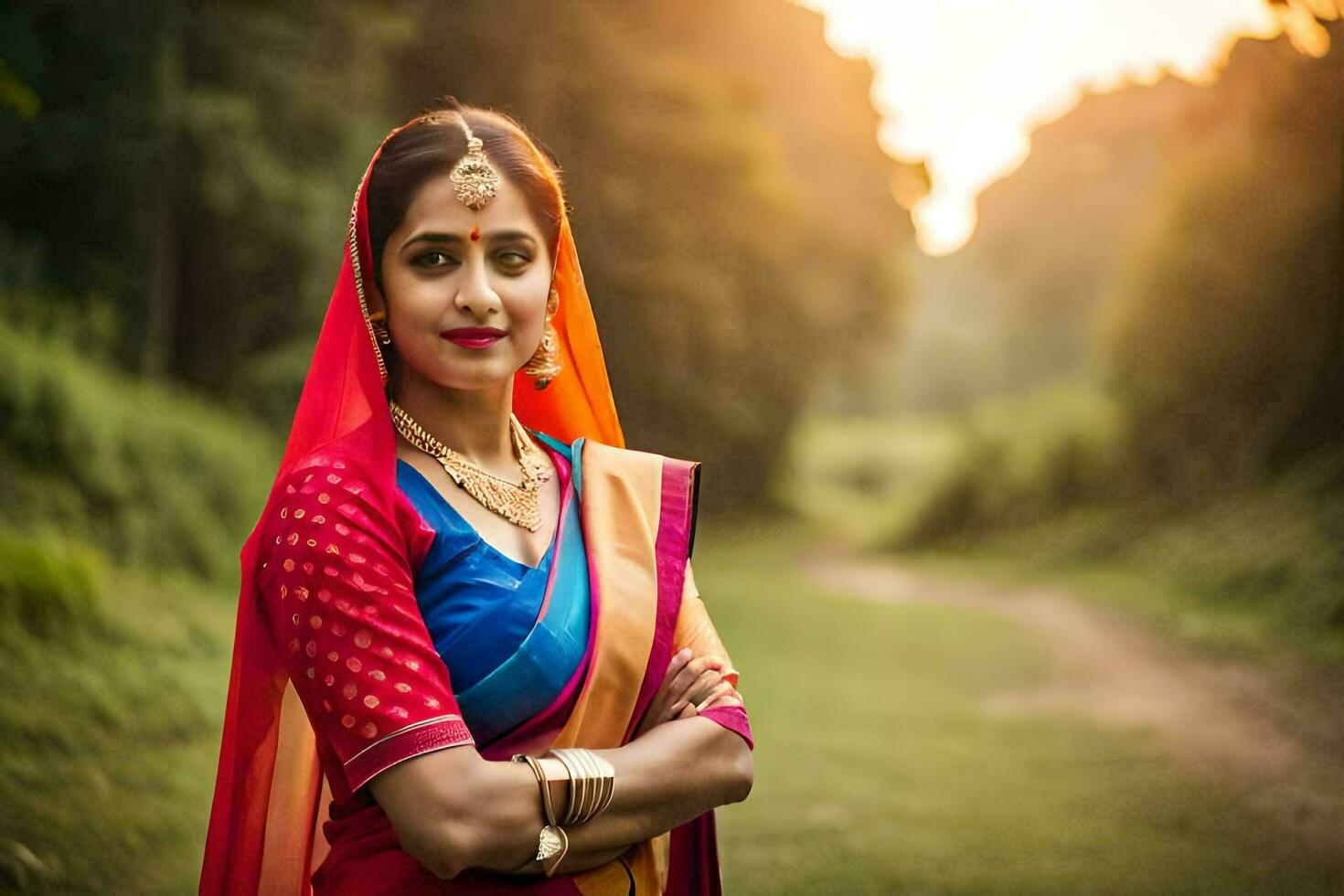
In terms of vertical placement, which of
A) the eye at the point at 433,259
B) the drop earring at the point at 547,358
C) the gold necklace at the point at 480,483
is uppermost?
the drop earring at the point at 547,358

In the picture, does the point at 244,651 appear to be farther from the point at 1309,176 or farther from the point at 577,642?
the point at 1309,176

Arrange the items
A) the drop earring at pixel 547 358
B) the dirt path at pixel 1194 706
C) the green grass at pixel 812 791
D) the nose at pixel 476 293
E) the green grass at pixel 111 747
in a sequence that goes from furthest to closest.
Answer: the dirt path at pixel 1194 706 < the green grass at pixel 812 791 < the green grass at pixel 111 747 < the drop earring at pixel 547 358 < the nose at pixel 476 293

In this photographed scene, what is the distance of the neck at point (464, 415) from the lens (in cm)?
157

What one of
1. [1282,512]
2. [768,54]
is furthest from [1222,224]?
[768,54]

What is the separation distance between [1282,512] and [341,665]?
6769mm

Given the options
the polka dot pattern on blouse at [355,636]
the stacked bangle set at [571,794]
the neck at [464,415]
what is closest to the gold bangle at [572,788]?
the stacked bangle set at [571,794]

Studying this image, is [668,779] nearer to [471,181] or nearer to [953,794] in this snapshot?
[471,181]

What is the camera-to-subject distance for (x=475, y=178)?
1.50 meters

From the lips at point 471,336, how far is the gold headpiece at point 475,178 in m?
0.14

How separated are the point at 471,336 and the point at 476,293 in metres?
0.06

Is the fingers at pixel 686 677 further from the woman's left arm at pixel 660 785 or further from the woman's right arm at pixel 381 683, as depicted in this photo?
the woman's right arm at pixel 381 683

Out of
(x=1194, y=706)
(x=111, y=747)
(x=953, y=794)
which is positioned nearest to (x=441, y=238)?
(x=111, y=747)

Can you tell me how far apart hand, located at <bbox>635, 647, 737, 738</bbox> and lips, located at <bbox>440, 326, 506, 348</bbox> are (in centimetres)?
48

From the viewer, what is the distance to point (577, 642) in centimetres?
147
